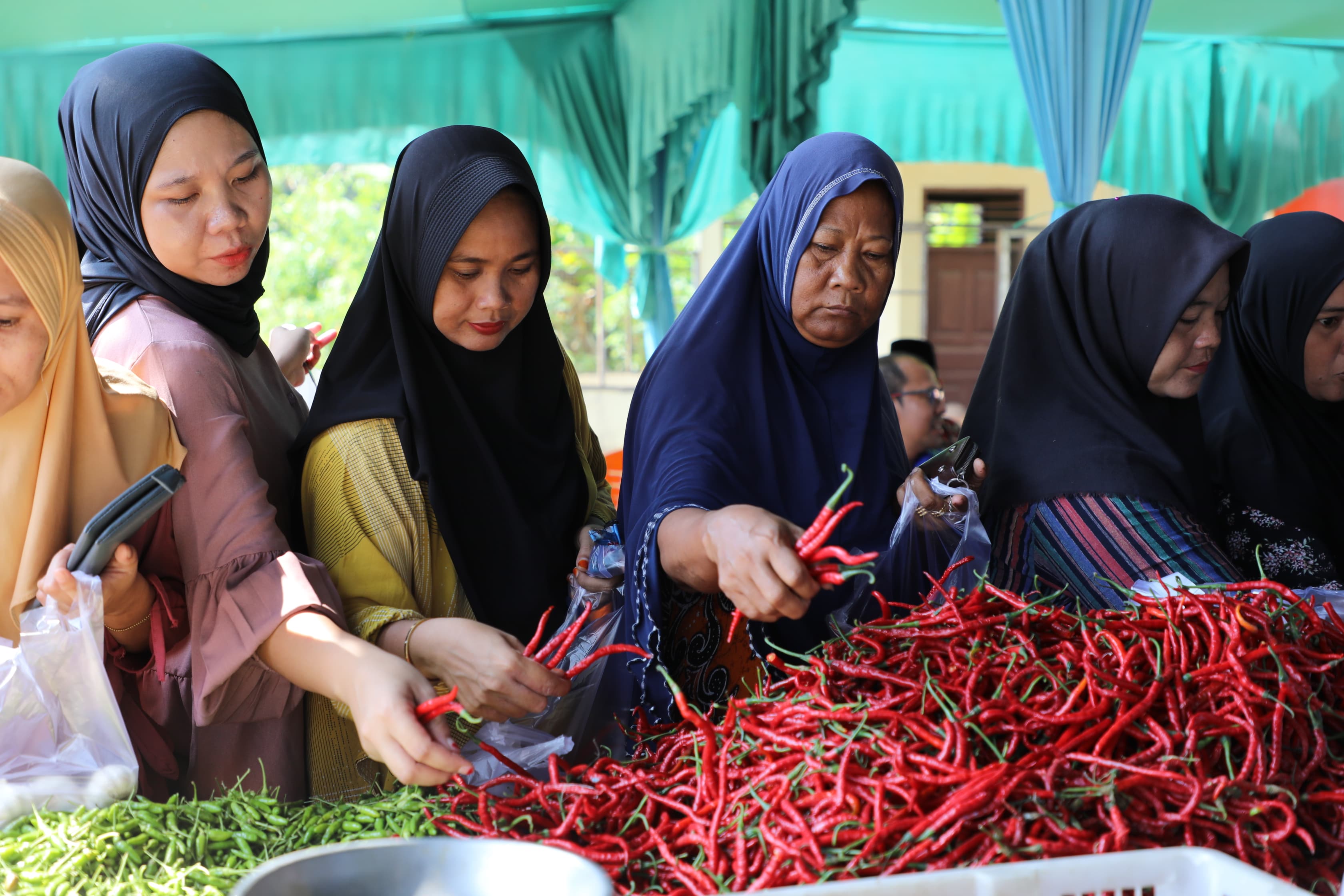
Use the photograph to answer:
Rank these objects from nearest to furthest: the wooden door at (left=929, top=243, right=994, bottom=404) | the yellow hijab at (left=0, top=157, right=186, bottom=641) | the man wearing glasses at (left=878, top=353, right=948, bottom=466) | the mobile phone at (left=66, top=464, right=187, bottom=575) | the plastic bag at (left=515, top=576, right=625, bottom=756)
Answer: the mobile phone at (left=66, top=464, right=187, bottom=575) → the yellow hijab at (left=0, top=157, right=186, bottom=641) → the plastic bag at (left=515, top=576, right=625, bottom=756) → the man wearing glasses at (left=878, top=353, right=948, bottom=466) → the wooden door at (left=929, top=243, right=994, bottom=404)

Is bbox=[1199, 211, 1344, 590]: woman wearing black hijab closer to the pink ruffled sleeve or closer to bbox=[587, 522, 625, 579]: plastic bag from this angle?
bbox=[587, 522, 625, 579]: plastic bag

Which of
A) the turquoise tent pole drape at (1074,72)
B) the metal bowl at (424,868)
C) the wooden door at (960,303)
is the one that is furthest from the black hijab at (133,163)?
the wooden door at (960,303)

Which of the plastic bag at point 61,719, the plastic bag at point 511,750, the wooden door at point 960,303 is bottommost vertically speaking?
the wooden door at point 960,303

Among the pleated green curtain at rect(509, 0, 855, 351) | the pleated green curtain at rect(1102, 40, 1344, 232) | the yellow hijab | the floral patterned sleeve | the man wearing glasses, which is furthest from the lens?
the pleated green curtain at rect(1102, 40, 1344, 232)

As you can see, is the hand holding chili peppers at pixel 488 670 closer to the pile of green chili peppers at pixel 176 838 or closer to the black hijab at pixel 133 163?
the pile of green chili peppers at pixel 176 838

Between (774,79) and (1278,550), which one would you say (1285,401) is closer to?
(1278,550)

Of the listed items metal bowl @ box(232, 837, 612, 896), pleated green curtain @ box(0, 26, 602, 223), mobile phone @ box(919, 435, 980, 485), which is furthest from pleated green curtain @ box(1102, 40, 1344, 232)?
metal bowl @ box(232, 837, 612, 896)

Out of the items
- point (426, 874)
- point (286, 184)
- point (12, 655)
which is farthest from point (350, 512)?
point (286, 184)

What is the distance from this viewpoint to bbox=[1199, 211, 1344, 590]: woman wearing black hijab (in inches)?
87.9

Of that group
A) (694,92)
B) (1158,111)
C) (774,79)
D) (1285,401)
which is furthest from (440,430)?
(1158,111)

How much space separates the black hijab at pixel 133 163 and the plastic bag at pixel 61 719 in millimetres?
561

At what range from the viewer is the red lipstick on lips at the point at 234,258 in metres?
1.62

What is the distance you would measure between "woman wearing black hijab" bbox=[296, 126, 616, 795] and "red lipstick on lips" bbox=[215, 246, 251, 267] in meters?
0.20

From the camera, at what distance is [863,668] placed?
1351 mm
